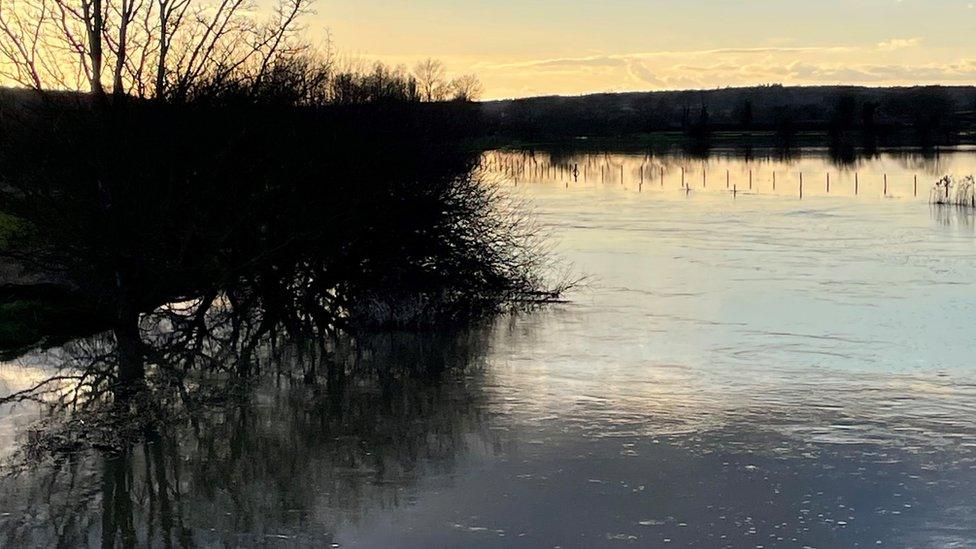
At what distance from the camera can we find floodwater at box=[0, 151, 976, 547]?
30.8 ft

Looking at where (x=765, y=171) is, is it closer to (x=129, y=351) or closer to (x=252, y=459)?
(x=129, y=351)

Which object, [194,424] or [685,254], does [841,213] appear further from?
[194,424]

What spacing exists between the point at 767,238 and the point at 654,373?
18340 millimetres

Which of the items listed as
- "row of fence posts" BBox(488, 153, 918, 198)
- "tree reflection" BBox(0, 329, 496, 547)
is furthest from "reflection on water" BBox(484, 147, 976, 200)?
"tree reflection" BBox(0, 329, 496, 547)

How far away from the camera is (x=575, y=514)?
9.57 metres

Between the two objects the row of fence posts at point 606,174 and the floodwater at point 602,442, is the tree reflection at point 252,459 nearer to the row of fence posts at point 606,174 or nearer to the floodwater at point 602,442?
the floodwater at point 602,442

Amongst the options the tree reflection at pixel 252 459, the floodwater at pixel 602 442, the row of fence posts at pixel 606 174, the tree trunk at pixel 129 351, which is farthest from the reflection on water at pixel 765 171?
the tree reflection at pixel 252 459

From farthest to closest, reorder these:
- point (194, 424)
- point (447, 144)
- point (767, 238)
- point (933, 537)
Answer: point (767, 238)
point (447, 144)
point (194, 424)
point (933, 537)

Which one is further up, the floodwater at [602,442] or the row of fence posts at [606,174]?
the row of fence posts at [606,174]

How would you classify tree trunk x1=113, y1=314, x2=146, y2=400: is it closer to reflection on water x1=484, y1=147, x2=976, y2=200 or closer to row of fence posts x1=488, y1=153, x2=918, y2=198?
reflection on water x1=484, y1=147, x2=976, y2=200

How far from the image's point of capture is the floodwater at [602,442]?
9.40m

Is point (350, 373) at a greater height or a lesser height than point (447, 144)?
lesser

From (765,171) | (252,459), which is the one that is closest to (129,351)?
(252,459)

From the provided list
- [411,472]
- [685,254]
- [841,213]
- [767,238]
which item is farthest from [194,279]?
[841,213]
